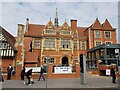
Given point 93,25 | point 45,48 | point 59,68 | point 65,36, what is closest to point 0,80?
point 59,68

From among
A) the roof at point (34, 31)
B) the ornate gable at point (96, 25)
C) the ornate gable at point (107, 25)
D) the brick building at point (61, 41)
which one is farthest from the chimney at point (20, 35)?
the ornate gable at point (107, 25)

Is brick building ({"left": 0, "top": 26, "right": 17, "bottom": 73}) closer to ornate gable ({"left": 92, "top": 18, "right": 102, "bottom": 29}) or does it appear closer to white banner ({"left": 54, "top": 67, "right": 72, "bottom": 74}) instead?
white banner ({"left": 54, "top": 67, "right": 72, "bottom": 74})

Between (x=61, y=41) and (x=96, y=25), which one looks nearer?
(x=61, y=41)

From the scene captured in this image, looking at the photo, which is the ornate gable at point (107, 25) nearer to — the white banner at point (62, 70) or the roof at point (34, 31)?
the roof at point (34, 31)

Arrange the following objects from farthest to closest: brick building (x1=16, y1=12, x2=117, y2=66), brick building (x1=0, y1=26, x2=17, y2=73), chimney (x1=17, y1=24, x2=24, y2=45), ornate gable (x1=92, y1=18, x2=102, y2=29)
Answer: ornate gable (x1=92, y1=18, x2=102, y2=29)
brick building (x1=16, y1=12, x2=117, y2=66)
chimney (x1=17, y1=24, x2=24, y2=45)
brick building (x1=0, y1=26, x2=17, y2=73)

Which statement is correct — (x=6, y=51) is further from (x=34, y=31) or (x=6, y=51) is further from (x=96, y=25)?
(x=96, y=25)

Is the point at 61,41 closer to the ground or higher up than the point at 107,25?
closer to the ground

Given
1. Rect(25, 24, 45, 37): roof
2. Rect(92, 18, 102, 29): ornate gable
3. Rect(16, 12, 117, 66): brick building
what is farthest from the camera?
Rect(92, 18, 102, 29): ornate gable

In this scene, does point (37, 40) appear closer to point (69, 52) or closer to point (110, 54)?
point (69, 52)

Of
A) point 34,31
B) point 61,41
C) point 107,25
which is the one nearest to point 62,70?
point 61,41

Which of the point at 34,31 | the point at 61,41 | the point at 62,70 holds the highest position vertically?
the point at 34,31

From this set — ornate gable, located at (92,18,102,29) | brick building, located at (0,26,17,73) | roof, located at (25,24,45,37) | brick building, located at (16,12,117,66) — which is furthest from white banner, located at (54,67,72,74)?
ornate gable, located at (92,18,102,29)

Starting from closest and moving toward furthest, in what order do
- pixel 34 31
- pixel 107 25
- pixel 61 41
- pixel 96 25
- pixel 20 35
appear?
1. pixel 20 35
2. pixel 61 41
3. pixel 34 31
4. pixel 96 25
5. pixel 107 25

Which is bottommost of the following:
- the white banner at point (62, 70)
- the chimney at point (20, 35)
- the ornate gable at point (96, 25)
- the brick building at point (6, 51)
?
the white banner at point (62, 70)
